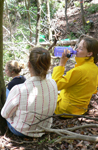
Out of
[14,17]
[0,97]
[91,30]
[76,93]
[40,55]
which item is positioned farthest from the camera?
[14,17]

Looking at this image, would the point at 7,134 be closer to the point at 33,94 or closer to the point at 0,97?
the point at 0,97

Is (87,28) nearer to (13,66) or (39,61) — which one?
(13,66)

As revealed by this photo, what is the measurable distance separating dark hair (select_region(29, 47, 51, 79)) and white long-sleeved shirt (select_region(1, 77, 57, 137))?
0.09 m

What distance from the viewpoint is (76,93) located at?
7.58ft

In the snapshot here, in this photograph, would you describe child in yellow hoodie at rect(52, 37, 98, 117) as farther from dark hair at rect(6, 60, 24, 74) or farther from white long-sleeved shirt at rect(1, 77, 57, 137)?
dark hair at rect(6, 60, 24, 74)

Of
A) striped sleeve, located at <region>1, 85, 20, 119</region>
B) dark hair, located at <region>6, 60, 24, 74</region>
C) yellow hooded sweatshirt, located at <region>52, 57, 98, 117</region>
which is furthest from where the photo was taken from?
dark hair, located at <region>6, 60, 24, 74</region>

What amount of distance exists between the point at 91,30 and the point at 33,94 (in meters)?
9.07

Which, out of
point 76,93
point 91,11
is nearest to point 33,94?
point 76,93

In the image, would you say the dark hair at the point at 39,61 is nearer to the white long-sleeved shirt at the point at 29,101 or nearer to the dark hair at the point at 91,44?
the white long-sleeved shirt at the point at 29,101

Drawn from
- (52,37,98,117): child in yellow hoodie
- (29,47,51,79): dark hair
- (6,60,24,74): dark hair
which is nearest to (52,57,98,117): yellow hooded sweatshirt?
(52,37,98,117): child in yellow hoodie

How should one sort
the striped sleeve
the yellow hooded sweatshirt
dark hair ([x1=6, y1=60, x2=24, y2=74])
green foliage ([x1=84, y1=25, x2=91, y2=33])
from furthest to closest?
green foliage ([x1=84, y1=25, x2=91, y2=33])
dark hair ([x1=6, y1=60, x2=24, y2=74])
the yellow hooded sweatshirt
the striped sleeve

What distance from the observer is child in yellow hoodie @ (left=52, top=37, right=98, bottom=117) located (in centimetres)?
211

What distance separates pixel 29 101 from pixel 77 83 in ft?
2.79

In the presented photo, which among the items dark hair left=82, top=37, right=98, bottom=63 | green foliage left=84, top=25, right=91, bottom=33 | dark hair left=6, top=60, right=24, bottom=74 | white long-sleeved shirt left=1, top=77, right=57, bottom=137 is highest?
green foliage left=84, top=25, right=91, bottom=33
